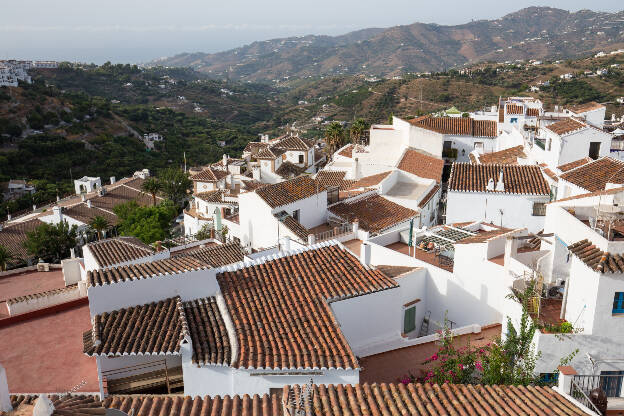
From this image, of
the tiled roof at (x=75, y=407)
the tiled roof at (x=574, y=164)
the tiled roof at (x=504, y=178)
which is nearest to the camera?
the tiled roof at (x=75, y=407)

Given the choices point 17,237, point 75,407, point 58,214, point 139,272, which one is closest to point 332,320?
point 139,272

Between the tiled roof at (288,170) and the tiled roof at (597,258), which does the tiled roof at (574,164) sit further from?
the tiled roof at (288,170)

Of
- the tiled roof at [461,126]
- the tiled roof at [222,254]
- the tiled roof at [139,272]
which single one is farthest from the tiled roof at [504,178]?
the tiled roof at [139,272]

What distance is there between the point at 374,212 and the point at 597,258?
16.4m

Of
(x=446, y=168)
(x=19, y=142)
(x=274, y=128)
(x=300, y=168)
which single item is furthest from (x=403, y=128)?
(x=274, y=128)

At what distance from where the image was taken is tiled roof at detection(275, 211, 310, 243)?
2331 centimetres

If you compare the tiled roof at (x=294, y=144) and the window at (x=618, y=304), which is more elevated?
the window at (x=618, y=304)

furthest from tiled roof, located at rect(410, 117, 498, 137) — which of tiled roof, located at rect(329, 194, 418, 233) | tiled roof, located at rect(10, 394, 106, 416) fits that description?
tiled roof, located at rect(10, 394, 106, 416)

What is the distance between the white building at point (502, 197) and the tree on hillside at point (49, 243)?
101 ft

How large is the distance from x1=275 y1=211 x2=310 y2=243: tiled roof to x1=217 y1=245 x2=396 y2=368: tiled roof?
8.52 metres

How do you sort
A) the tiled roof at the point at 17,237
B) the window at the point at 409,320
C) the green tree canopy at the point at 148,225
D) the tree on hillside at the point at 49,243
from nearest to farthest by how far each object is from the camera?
the window at the point at 409,320, the green tree canopy at the point at 148,225, the tree on hillside at the point at 49,243, the tiled roof at the point at 17,237

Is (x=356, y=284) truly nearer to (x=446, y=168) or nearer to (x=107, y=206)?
(x=446, y=168)

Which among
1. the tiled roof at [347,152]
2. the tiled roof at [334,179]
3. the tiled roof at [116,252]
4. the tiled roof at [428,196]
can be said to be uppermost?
the tiled roof at [116,252]

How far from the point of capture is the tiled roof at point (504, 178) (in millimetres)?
25048
